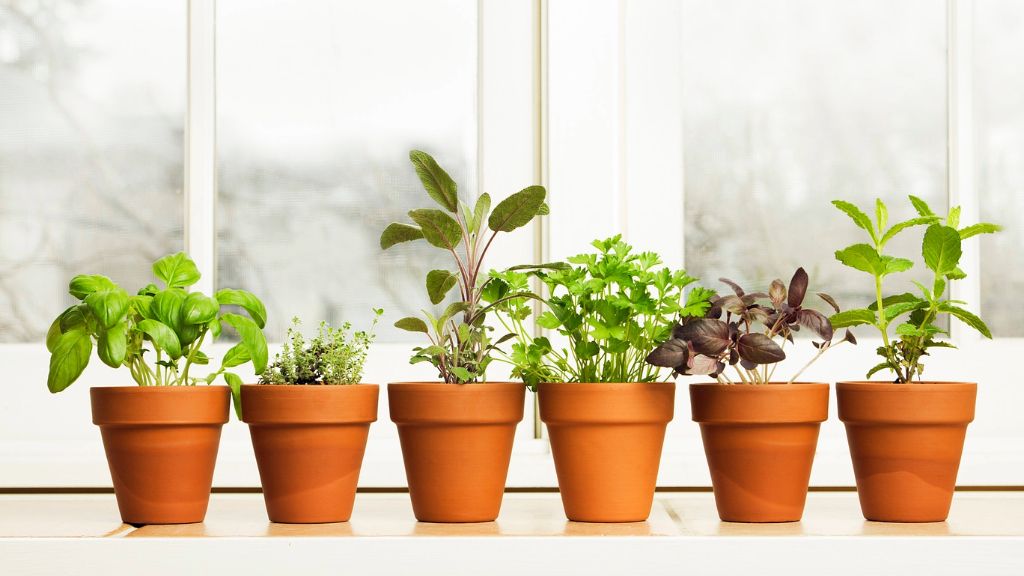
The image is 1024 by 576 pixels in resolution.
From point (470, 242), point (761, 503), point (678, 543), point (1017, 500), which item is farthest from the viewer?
point (1017, 500)

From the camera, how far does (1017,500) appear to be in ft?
4.21

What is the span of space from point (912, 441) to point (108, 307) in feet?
2.95

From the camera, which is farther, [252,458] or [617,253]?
[252,458]

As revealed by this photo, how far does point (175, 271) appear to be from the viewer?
1.12m

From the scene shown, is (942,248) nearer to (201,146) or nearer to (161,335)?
(161,335)

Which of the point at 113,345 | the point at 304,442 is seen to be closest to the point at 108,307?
the point at 113,345

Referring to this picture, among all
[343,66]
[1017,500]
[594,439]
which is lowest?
[1017,500]

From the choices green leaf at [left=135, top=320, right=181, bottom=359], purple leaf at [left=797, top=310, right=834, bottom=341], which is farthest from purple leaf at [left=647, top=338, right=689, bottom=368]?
green leaf at [left=135, top=320, right=181, bottom=359]

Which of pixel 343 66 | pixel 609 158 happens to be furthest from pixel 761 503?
pixel 343 66

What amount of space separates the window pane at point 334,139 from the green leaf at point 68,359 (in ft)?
1.38

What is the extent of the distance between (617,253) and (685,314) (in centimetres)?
10

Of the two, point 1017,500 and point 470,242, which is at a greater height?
point 470,242

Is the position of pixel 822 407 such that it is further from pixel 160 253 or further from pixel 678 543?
pixel 160 253

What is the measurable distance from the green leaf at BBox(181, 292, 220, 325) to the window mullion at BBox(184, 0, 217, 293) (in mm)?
409
